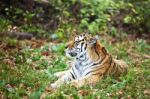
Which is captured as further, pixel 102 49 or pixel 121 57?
pixel 121 57

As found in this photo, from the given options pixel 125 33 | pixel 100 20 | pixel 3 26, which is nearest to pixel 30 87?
pixel 3 26

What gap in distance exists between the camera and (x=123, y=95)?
7.05 m

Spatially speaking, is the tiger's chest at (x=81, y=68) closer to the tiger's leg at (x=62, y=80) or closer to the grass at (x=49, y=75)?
the tiger's leg at (x=62, y=80)

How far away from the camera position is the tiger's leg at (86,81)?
7.48 m

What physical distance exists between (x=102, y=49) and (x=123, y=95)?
49.5 inches

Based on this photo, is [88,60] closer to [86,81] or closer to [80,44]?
[80,44]

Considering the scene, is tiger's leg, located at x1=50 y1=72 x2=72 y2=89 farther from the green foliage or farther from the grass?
the green foliage

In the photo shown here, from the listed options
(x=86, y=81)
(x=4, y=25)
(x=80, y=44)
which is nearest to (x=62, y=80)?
(x=86, y=81)

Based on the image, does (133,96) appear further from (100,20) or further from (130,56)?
(100,20)

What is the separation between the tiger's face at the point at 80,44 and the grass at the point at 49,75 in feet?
2.07

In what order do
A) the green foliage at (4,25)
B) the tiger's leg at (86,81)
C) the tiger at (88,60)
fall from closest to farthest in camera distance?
the tiger's leg at (86,81), the tiger at (88,60), the green foliage at (4,25)

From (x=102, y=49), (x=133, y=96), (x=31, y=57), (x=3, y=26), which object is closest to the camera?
(x=133, y=96)

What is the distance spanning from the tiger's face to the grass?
63cm

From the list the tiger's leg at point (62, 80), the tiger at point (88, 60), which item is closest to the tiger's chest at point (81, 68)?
the tiger at point (88, 60)
